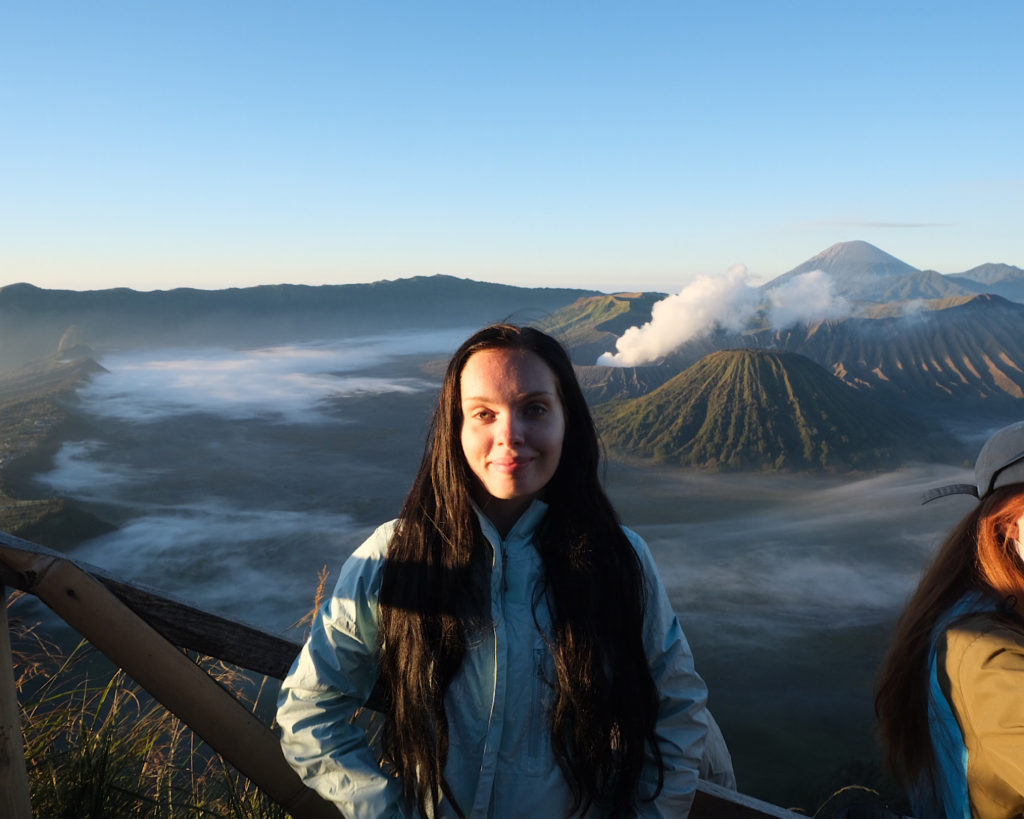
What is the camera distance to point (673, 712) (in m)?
1.53

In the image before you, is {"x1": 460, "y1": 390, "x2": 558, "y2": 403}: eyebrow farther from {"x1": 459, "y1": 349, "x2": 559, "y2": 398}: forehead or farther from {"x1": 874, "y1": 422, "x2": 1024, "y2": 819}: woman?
{"x1": 874, "y1": 422, "x2": 1024, "y2": 819}: woman

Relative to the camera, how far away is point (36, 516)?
39.9 m

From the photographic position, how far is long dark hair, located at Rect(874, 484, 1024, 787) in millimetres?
1652

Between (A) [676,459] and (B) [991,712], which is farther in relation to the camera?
(A) [676,459]

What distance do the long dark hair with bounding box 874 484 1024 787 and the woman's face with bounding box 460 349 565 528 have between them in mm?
877

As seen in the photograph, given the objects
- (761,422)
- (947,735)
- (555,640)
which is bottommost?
(761,422)

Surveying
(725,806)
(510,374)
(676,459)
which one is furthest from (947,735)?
(676,459)

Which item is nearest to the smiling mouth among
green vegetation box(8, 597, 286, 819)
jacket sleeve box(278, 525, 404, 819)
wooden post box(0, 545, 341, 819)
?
jacket sleeve box(278, 525, 404, 819)

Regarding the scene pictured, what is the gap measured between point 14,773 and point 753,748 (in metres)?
24.4

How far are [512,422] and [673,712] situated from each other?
24.9 inches

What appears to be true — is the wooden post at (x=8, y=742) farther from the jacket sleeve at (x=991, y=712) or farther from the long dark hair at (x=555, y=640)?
the jacket sleeve at (x=991, y=712)

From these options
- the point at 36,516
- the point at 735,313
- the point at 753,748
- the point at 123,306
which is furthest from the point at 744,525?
the point at 123,306

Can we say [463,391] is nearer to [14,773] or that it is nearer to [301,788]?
[301,788]

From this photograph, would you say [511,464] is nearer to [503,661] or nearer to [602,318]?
[503,661]
